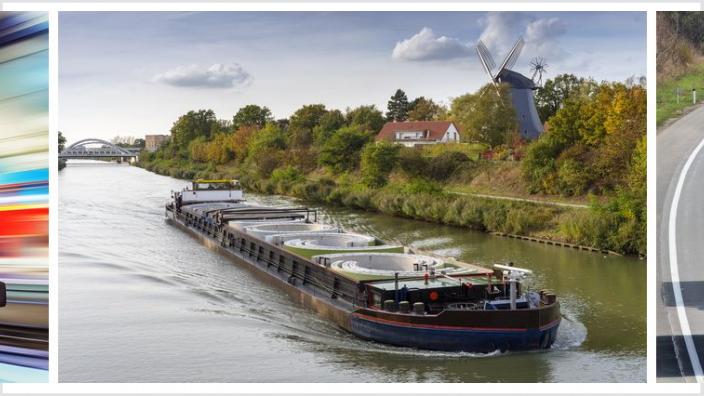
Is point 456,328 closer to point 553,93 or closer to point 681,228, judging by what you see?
point 681,228

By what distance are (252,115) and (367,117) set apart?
38.5ft

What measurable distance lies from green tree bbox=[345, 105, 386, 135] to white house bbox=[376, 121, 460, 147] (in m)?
2.69

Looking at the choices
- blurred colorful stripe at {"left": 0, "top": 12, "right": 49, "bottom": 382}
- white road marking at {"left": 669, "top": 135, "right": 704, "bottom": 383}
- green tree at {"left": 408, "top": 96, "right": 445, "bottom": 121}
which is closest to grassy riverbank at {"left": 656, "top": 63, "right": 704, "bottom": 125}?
white road marking at {"left": 669, "top": 135, "right": 704, "bottom": 383}

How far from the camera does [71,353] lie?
10.1 metres

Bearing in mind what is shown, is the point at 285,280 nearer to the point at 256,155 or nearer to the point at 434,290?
the point at 434,290

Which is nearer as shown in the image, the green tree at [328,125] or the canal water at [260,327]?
the canal water at [260,327]

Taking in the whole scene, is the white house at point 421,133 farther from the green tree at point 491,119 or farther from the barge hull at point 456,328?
the barge hull at point 456,328

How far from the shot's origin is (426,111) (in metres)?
53.3

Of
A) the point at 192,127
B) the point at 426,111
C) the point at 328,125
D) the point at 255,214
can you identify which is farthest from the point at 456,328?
the point at 192,127

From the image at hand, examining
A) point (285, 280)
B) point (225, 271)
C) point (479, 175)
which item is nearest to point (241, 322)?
point (285, 280)

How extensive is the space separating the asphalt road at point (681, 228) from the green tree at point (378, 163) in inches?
958

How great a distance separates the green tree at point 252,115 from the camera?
57438mm

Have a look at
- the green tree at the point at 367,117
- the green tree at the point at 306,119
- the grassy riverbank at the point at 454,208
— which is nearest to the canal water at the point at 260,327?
the grassy riverbank at the point at 454,208

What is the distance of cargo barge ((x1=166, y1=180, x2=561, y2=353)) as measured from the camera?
9742mm
